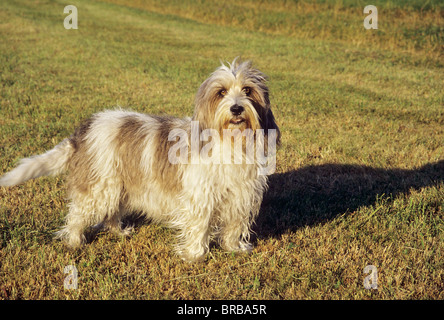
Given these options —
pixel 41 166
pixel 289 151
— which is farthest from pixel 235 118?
pixel 289 151

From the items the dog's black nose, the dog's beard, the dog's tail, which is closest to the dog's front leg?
the dog's beard

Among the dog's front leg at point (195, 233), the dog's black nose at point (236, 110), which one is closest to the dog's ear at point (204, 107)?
the dog's black nose at point (236, 110)

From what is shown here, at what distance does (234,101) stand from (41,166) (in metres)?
2.00

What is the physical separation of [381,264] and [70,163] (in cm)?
321

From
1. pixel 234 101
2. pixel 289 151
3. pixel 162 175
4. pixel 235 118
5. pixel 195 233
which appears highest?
pixel 234 101

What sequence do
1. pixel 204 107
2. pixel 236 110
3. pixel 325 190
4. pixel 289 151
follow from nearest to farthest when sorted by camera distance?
pixel 236 110 < pixel 204 107 < pixel 325 190 < pixel 289 151

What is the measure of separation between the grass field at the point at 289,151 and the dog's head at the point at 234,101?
1422 millimetres

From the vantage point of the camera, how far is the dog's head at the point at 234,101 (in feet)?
11.2

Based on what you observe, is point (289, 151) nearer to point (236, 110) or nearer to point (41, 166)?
point (236, 110)

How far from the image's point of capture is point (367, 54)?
14.2 metres

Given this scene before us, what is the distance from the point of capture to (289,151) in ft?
22.0

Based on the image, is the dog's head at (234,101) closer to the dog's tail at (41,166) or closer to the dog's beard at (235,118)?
the dog's beard at (235,118)
